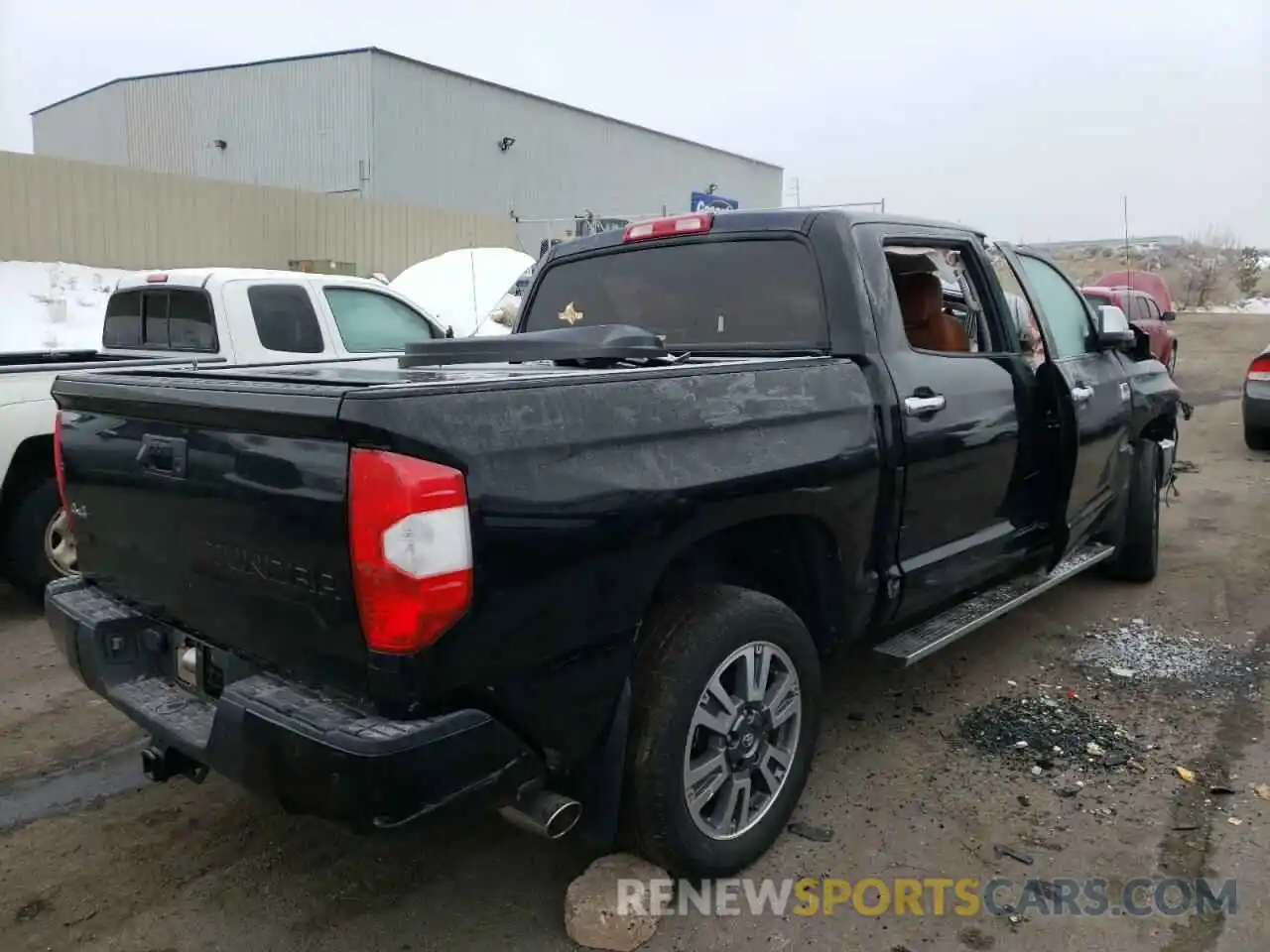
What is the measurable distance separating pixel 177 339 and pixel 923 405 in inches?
208

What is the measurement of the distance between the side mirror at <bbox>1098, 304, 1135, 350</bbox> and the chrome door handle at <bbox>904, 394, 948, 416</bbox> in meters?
1.78

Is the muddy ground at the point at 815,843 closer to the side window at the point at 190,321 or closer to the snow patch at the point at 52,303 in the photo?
the side window at the point at 190,321

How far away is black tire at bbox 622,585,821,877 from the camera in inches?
108

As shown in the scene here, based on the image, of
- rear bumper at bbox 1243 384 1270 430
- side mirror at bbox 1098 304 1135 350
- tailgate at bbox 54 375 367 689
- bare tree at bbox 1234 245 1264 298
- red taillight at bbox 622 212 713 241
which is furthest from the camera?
bare tree at bbox 1234 245 1264 298

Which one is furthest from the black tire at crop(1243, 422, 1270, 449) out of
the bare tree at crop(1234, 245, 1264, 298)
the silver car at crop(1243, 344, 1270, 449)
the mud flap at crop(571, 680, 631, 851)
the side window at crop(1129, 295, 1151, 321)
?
the bare tree at crop(1234, 245, 1264, 298)

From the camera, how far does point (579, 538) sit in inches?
96.6

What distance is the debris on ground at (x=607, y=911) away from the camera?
2.77 metres

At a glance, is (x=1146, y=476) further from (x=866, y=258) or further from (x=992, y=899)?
(x=992, y=899)

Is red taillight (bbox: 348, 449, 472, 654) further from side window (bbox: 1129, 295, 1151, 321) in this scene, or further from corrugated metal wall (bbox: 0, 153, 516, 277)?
corrugated metal wall (bbox: 0, 153, 516, 277)

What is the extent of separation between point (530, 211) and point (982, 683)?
3052 cm

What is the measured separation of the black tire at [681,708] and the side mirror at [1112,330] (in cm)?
283

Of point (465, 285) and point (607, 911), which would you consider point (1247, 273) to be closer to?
point (465, 285)

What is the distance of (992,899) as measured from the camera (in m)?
3.01

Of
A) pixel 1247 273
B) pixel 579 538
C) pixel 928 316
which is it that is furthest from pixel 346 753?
pixel 1247 273
